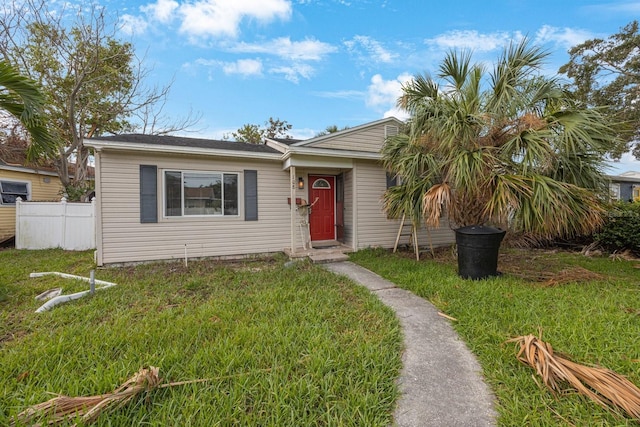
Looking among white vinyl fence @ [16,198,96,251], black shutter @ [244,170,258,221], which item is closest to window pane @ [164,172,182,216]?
black shutter @ [244,170,258,221]

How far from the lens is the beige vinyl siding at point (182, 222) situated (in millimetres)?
5734

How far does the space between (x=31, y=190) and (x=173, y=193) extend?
8923 mm

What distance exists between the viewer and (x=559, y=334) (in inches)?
105

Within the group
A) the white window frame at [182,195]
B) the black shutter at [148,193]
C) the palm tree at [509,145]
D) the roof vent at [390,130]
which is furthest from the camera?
the roof vent at [390,130]

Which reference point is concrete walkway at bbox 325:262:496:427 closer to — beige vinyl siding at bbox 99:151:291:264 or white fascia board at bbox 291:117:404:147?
beige vinyl siding at bbox 99:151:291:264

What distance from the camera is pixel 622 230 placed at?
6.63 m

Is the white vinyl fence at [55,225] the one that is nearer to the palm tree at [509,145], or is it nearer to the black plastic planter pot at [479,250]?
the palm tree at [509,145]

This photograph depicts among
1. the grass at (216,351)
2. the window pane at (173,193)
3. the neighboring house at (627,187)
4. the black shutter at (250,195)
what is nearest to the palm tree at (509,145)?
the grass at (216,351)

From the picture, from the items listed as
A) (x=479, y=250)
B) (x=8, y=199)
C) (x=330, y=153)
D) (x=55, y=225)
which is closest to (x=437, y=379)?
(x=479, y=250)

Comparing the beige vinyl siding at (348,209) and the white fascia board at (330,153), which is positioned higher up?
the white fascia board at (330,153)

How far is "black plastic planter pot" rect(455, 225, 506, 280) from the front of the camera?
179 inches

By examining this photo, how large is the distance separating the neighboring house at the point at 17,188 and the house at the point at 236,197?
→ 7.17 metres

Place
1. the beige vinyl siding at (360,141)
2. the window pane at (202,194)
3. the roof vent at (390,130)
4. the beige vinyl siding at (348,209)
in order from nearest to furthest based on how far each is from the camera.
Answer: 1. the window pane at (202,194)
2. the beige vinyl siding at (360,141)
3. the beige vinyl siding at (348,209)
4. the roof vent at (390,130)

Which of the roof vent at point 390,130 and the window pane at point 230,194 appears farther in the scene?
the roof vent at point 390,130
